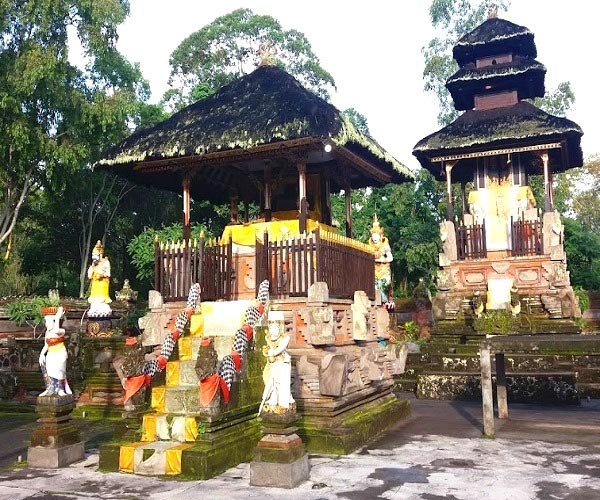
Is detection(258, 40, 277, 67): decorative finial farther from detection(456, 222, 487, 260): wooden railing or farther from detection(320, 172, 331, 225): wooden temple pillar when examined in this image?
detection(456, 222, 487, 260): wooden railing

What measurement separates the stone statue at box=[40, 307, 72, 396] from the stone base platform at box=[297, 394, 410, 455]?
374cm

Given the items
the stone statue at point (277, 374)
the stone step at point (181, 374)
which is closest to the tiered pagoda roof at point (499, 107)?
the stone step at point (181, 374)

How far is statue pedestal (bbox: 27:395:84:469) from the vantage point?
8344 mm

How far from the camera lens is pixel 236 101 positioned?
12.4 m

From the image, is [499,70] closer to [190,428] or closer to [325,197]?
[325,197]

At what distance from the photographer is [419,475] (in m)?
7.61

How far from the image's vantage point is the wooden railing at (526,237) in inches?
759

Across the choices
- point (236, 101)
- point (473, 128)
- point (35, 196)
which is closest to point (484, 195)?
point (473, 128)

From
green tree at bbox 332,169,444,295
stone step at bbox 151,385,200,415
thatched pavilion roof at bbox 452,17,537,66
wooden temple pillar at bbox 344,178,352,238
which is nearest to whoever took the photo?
stone step at bbox 151,385,200,415

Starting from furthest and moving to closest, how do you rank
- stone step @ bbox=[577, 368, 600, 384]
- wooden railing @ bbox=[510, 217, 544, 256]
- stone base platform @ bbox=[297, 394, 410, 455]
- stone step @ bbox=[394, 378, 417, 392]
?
wooden railing @ bbox=[510, 217, 544, 256]
stone step @ bbox=[394, 378, 417, 392]
stone step @ bbox=[577, 368, 600, 384]
stone base platform @ bbox=[297, 394, 410, 455]

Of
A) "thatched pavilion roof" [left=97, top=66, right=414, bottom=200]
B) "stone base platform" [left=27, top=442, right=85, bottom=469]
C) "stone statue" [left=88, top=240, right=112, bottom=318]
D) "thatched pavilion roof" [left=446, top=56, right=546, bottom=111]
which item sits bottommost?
"stone base platform" [left=27, top=442, right=85, bottom=469]

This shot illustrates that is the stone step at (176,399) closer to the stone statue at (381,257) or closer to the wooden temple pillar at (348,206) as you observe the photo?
the wooden temple pillar at (348,206)

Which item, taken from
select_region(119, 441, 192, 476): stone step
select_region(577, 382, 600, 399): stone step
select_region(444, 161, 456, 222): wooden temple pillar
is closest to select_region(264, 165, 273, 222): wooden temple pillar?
select_region(119, 441, 192, 476): stone step

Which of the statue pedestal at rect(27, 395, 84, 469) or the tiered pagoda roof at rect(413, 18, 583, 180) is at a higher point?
the tiered pagoda roof at rect(413, 18, 583, 180)
